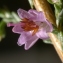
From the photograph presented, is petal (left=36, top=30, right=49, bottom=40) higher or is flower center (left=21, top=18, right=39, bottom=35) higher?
flower center (left=21, top=18, right=39, bottom=35)

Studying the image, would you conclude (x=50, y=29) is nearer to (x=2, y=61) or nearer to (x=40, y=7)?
(x=40, y=7)

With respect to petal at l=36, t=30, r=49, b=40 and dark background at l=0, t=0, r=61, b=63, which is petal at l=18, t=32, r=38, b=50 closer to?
petal at l=36, t=30, r=49, b=40

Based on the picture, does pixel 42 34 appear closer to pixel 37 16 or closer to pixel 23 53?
pixel 37 16

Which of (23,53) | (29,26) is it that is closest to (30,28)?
(29,26)

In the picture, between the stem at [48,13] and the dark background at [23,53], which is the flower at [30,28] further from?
the dark background at [23,53]

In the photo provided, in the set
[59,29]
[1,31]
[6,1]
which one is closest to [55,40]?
[59,29]

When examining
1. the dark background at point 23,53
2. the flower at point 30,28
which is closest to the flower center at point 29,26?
the flower at point 30,28

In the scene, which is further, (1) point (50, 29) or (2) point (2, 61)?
(2) point (2, 61)

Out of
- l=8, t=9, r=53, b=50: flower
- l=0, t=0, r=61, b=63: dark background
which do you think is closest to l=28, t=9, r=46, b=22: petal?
l=8, t=9, r=53, b=50: flower
